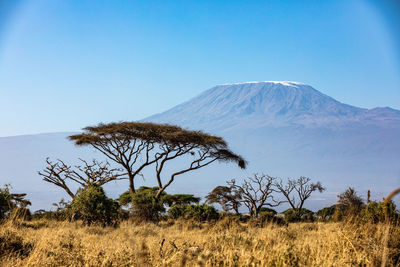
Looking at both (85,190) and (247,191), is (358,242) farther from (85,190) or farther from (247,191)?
(247,191)

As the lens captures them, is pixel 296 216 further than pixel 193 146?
Yes

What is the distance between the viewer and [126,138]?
28.6 m

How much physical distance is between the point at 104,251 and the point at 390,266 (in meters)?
4.86

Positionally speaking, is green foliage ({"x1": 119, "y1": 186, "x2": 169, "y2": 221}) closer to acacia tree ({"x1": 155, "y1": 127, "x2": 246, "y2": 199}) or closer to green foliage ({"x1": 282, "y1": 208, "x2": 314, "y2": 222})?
acacia tree ({"x1": 155, "y1": 127, "x2": 246, "y2": 199})

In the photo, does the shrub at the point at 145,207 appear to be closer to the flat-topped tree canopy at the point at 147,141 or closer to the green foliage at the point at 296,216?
the flat-topped tree canopy at the point at 147,141

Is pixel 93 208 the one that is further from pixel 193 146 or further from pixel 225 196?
pixel 225 196

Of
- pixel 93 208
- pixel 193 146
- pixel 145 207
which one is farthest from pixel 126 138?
pixel 93 208

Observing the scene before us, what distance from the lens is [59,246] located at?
7.91 m

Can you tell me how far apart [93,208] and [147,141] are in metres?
12.6

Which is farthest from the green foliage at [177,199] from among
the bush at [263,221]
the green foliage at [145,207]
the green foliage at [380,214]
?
the green foliage at [380,214]

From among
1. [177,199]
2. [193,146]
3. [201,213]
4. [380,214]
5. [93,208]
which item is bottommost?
[201,213]

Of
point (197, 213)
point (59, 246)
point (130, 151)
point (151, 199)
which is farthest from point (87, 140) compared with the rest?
point (59, 246)

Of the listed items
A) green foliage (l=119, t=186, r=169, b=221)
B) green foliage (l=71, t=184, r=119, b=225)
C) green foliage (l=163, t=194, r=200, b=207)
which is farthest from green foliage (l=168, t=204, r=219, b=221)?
green foliage (l=163, t=194, r=200, b=207)

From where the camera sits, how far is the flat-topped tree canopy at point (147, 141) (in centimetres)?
2767
